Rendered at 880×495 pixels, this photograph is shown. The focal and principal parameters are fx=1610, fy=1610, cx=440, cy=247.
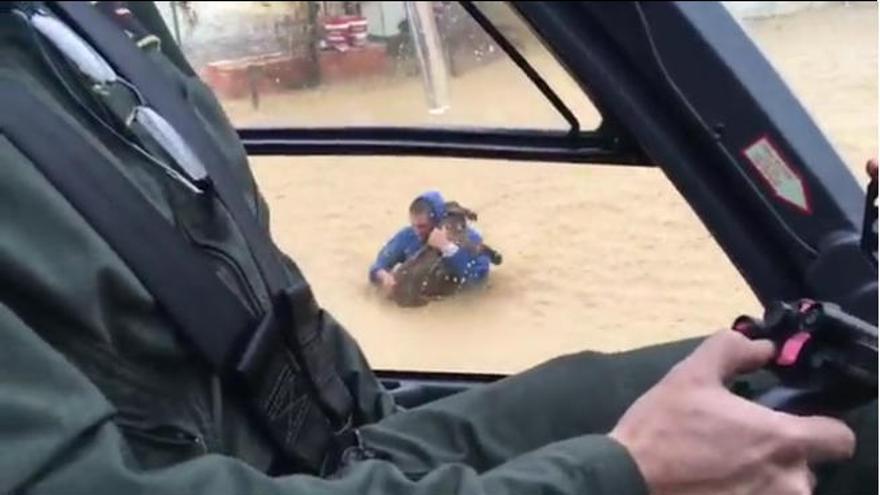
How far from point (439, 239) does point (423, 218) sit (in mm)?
51

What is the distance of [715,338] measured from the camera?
1.05 m

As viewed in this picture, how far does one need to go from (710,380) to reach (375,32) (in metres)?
0.86

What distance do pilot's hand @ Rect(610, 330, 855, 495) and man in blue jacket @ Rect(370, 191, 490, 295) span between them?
0.60 m

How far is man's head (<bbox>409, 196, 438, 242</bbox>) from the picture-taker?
162 centimetres

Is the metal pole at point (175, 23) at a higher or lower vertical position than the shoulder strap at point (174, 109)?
lower

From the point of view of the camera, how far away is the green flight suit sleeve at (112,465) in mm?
890

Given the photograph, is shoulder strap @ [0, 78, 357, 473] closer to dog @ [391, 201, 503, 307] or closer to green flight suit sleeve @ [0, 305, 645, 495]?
green flight suit sleeve @ [0, 305, 645, 495]

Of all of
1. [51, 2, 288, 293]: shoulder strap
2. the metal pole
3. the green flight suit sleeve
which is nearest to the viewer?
the green flight suit sleeve

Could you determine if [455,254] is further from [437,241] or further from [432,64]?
[432,64]

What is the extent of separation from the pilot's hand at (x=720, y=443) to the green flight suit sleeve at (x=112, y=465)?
0.07ft

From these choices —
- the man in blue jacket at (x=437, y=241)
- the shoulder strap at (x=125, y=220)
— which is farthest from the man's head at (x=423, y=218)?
the shoulder strap at (x=125, y=220)

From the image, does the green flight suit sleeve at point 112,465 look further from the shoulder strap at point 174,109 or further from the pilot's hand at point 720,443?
the shoulder strap at point 174,109

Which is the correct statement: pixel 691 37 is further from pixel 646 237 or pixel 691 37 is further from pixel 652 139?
pixel 646 237

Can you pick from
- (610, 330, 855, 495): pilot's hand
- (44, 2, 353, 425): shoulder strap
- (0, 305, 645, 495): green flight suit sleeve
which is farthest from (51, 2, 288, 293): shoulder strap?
(610, 330, 855, 495): pilot's hand
